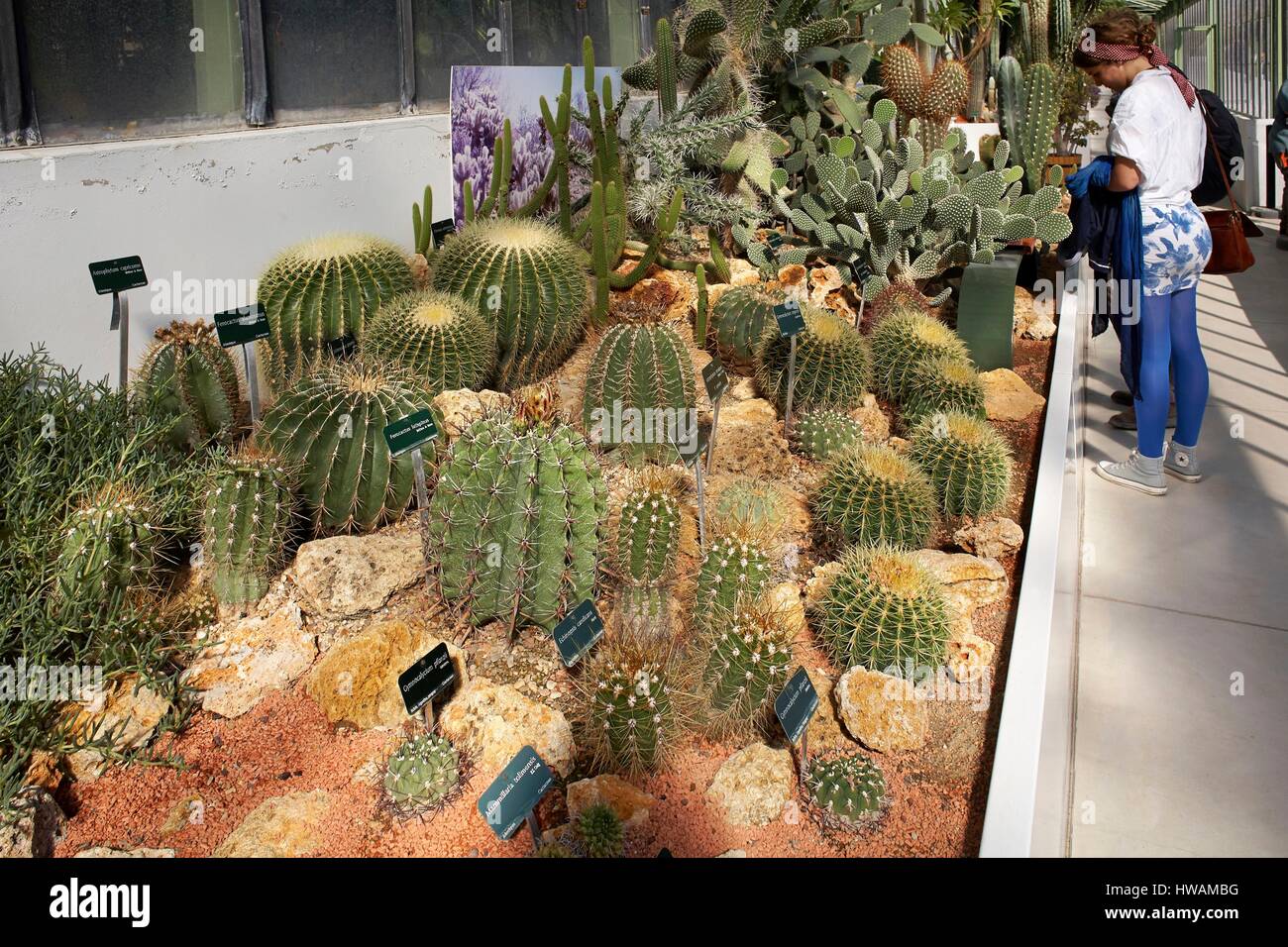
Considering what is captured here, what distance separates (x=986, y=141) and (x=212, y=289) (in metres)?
6.62

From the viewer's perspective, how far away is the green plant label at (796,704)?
2488mm

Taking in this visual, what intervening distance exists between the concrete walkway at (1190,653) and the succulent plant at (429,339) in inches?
103

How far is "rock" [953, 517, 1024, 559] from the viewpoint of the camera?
147 inches

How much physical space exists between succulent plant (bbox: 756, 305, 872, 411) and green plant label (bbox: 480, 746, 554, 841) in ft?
9.54

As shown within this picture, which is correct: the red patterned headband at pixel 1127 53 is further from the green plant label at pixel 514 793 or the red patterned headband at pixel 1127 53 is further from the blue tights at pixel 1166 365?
the green plant label at pixel 514 793

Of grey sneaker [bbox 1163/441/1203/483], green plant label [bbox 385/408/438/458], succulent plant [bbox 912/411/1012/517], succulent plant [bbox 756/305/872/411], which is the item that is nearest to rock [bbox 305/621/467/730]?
green plant label [bbox 385/408/438/458]

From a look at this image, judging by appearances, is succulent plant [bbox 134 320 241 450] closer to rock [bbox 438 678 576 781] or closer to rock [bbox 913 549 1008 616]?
rock [bbox 438 678 576 781]

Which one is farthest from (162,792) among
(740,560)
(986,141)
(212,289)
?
(986,141)

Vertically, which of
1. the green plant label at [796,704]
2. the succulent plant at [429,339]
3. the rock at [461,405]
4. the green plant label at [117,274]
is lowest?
the green plant label at [796,704]

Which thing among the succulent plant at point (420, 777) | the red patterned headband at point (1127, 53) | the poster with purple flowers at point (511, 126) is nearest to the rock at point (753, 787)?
the succulent plant at point (420, 777)

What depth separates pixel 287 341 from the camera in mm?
4066

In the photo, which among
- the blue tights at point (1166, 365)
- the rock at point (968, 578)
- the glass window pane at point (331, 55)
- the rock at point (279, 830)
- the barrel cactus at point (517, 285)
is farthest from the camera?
the glass window pane at point (331, 55)

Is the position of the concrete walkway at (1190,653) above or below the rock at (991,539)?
below

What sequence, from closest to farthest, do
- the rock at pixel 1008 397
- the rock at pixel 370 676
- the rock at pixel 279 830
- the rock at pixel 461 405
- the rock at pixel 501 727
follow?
the rock at pixel 279 830
the rock at pixel 501 727
the rock at pixel 370 676
the rock at pixel 461 405
the rock at pixel 1008 397
